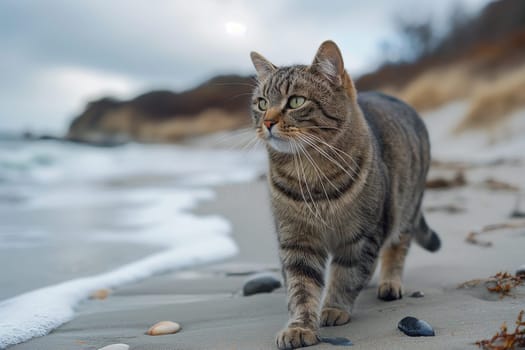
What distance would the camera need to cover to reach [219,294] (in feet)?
9.45

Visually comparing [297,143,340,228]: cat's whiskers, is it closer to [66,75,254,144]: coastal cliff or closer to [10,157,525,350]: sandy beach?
[10,157,525,350]: sandy beach

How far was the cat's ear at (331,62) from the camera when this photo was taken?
2.39 meters

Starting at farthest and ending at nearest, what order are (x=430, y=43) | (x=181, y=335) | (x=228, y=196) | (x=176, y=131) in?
(x=176, y=131) < (x=430, y=43) < (x=228, y=196) < (x=181, y=335)

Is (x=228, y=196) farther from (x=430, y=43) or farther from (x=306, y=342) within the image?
(x=430, y=43)

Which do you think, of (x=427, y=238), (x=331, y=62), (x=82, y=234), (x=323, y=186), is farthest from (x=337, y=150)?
(x=82, y=234)

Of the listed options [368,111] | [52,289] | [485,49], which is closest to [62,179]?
[52,289]

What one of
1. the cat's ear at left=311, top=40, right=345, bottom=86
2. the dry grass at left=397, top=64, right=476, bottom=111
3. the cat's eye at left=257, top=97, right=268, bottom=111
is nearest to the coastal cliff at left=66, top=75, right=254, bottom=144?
the dry grass at left=397, top=64, right=476, bottom=111

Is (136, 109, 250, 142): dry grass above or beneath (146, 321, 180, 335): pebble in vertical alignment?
above

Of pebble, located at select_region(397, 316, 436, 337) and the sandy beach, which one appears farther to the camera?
the sandy beach

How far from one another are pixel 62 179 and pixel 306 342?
9.01 meters

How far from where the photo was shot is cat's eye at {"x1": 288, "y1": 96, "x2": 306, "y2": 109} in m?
2.34

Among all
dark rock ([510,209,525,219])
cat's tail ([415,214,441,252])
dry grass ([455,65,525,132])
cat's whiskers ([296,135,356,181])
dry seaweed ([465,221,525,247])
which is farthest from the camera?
dry grass ([455,65,525,132])

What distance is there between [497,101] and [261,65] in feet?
30.3

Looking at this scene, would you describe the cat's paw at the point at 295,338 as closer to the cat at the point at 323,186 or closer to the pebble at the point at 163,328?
the cat at the point at 323,186
